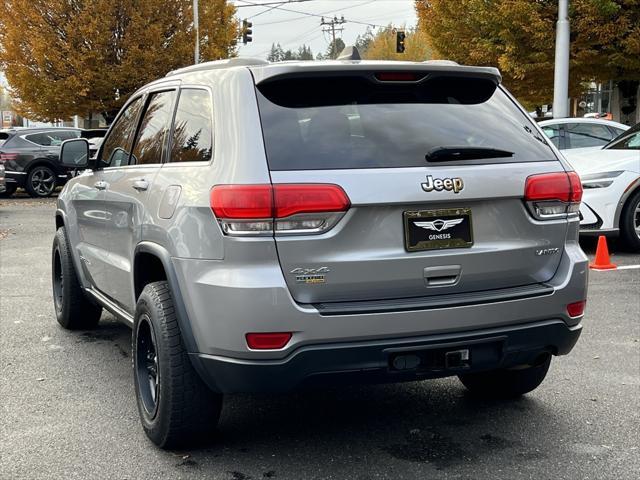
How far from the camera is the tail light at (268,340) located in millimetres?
3279

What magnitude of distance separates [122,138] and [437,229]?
8.53 feet

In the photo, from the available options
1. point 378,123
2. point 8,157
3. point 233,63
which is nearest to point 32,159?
point 8,157

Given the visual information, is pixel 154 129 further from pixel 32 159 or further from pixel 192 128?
pixel 32 159

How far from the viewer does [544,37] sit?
69.9ft

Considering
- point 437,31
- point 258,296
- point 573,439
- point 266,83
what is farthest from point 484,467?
point 437,31

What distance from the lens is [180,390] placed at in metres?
3.64

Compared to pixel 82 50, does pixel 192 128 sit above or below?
below

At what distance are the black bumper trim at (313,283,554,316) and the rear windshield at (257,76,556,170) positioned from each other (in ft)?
1.90

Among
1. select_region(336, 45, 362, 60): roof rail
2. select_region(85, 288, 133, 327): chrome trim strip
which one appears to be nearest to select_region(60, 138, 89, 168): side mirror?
select_region(85, 288, 133, 327): chrome trim strip

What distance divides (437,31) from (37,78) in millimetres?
14215

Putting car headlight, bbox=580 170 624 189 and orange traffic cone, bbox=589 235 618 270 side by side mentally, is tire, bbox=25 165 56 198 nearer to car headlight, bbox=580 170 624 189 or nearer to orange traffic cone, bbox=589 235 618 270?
car headlight, bbox=580 170 624 189

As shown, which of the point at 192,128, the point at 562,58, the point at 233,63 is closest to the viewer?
the point at 233,63

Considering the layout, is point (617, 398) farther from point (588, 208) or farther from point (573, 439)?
point (588, 208)

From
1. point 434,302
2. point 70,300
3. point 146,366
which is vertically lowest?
point 70,300
